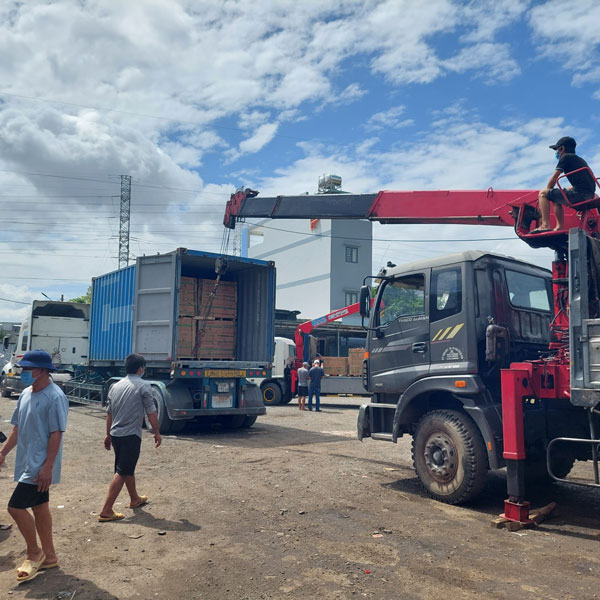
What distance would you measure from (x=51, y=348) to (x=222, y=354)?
8.31 m

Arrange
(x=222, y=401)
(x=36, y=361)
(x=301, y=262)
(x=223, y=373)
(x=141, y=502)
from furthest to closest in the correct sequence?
(x=301, y=262)
(x=222, y=401)
(x=223, y=373)
(x=141, y=502)
(x=36, y=361)

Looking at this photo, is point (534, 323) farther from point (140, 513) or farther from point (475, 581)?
point (140, 513)

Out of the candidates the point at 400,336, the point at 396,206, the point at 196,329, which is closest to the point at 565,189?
the point at 400,336

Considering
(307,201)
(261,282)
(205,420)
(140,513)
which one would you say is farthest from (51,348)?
(140,513)

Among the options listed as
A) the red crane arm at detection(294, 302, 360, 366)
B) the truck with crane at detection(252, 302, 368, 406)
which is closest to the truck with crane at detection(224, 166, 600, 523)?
the red crane arm at detection(294, 302, 360, 366)

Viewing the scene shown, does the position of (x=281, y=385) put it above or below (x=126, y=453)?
above

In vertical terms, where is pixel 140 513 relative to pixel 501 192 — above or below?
below

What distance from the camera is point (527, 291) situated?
7.19 metres

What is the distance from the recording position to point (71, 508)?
19.8 feet

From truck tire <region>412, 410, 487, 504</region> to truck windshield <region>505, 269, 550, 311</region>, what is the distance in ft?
5.50

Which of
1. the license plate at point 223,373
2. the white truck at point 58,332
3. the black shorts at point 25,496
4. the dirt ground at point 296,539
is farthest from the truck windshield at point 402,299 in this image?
the white truck at point 58,332

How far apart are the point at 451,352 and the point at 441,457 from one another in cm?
120

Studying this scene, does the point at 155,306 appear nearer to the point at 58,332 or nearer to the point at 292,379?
the point at 58,332

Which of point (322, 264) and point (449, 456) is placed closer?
point (449, 456)
